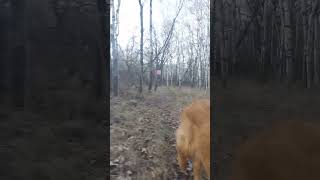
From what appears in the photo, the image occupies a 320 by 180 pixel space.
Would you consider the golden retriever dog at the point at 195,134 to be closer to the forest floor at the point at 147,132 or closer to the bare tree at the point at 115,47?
the forest floor at the point at 147,132
